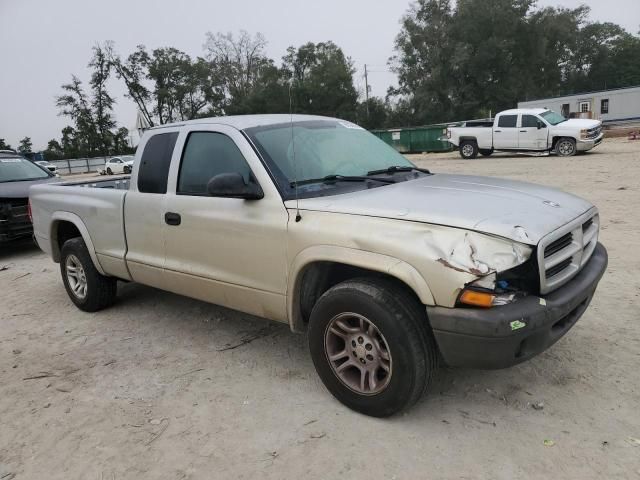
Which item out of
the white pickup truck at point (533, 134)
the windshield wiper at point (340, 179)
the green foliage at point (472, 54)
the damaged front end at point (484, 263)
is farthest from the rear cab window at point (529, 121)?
the green foliage at point (472, 54)

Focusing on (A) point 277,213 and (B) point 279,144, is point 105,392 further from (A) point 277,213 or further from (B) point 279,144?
(B) point 279,144

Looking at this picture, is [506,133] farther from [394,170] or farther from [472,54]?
[472,54]

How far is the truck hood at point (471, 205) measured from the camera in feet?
8.63

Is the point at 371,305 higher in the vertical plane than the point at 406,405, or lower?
higher

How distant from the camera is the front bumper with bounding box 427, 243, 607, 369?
2.49 m

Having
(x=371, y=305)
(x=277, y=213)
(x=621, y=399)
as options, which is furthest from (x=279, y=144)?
(x=621, y=399)

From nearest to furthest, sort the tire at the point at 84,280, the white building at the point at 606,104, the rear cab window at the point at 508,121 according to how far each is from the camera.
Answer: the tire at the point at 84,280 → the rear cab window at the point at 508,121 → the white building at the point at 606,104

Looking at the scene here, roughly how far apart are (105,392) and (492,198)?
2.86 m

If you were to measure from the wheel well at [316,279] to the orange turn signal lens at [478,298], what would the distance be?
30.0 inches

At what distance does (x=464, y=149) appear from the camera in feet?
72.4

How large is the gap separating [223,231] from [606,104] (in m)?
46.7

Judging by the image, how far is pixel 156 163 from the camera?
4266 mm

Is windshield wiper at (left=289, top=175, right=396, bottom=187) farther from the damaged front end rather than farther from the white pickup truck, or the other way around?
the white pickup truck

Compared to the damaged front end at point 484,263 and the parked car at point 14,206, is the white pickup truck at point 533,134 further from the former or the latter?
the damaged front end at point 484,263
